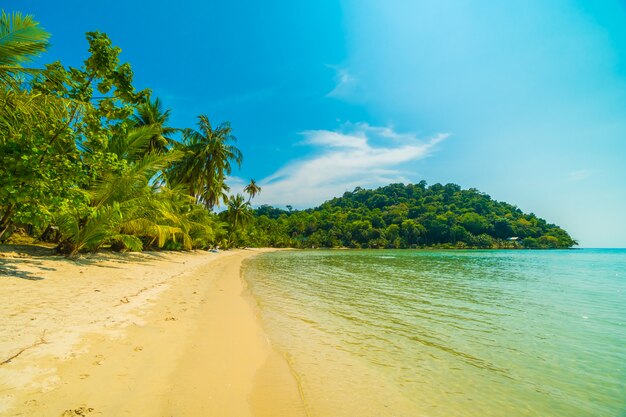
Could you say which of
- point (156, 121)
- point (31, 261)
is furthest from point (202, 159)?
point (31, 261)

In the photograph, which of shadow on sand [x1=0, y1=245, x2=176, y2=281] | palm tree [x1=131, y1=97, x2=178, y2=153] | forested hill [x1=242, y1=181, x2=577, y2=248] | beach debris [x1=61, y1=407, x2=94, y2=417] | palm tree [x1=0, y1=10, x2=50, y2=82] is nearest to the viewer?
beach debris [x1=61, y1=407, x2=94, y2=417]

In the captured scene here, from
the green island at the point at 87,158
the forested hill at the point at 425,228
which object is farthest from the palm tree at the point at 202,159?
the forested hill at the point at 425,228

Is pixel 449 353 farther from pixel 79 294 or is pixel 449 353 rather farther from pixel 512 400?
pixel 79 294

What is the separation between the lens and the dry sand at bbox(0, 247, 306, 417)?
100 inches

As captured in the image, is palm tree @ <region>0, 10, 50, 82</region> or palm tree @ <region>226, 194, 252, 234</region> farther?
palm tree @ <region>226, 194, 252, 234</region>

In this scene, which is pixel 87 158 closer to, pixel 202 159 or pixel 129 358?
pixel 129 358

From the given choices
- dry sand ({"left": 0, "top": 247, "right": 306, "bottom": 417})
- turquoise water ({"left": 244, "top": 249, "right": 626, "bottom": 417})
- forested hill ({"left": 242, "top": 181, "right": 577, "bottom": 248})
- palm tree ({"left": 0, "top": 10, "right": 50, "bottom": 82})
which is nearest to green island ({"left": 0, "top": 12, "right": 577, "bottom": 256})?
palm tree ({"left": 0, "top": 10, "right": 50, "bottom": 82})

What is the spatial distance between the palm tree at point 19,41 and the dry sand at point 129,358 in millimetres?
4650

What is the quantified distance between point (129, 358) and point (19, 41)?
23.1ft

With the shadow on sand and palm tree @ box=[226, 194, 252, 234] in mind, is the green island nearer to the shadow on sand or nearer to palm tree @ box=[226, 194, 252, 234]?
the shadow on sand

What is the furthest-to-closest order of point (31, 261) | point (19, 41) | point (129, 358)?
point (31, 261) < point (19, 41) < point (129, 358)

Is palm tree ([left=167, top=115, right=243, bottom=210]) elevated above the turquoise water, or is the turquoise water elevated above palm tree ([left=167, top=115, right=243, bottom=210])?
palm tree ([left=167, top=115, right=243, bottom=210])

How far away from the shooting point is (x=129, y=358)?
11.4ft

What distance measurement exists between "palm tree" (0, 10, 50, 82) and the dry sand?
15.3 feet
